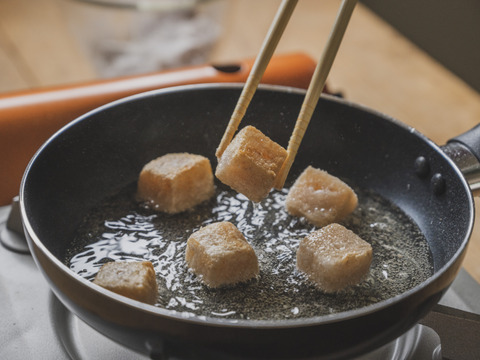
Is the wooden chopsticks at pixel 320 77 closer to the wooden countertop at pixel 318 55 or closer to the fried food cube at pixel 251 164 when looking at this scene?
the fried food cube at pixel 251 164

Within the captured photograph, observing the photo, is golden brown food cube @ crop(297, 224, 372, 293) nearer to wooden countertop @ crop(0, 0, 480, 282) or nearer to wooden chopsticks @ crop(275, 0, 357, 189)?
wooden chopsticks @ crop(275, 0, 357, 189)

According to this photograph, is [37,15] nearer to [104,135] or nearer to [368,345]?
[104,135]

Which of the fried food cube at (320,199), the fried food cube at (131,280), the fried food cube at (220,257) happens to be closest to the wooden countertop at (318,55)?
the fried food cube at (320,199)

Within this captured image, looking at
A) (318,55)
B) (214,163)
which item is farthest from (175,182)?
(318,55)

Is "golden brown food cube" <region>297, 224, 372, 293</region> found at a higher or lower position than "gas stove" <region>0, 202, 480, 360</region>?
higher

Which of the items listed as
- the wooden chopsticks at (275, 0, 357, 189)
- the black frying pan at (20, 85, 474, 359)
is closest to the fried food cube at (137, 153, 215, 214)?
the black frying pan at (20, 85, 474, 359)

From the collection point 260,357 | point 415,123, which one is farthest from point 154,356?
point 415,123
